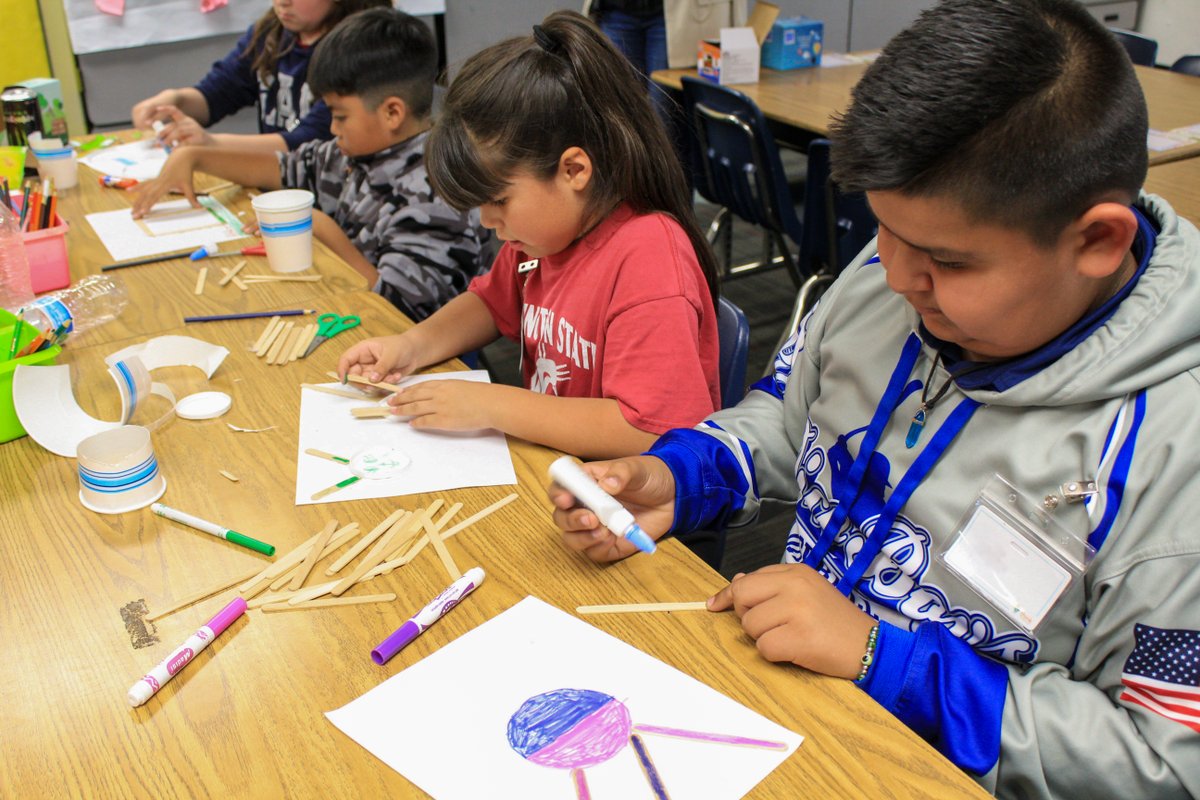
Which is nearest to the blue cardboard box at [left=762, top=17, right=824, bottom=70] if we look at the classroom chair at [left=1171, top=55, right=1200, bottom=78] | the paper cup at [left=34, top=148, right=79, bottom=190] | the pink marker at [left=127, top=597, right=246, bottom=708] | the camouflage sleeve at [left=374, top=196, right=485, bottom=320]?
the classroom chair at [left=1171, top=55, right=1200, bottom=78]

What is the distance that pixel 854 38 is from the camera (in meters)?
5.48

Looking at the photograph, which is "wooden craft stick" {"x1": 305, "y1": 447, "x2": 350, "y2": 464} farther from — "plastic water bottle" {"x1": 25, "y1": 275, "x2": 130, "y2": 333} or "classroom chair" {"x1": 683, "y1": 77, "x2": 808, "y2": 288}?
"classroom chair" {"x1": 683, "y1": 77, "x2": 808, "y2": 288}

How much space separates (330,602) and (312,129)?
1.85m

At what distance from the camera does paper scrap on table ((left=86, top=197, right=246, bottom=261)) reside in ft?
6.36

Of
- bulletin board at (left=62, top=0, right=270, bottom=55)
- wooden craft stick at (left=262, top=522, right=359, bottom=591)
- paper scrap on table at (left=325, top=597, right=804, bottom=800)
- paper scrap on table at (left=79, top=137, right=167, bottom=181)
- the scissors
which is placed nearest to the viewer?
paper scrap on table at (left=325, top=597, right=804, bottom=800)

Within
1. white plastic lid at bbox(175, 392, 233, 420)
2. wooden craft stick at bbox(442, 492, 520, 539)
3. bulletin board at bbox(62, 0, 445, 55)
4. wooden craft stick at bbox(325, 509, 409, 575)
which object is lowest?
wooden craft stick at bbox(442, 492, 520, 539)

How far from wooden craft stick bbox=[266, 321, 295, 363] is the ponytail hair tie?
608 millimetres

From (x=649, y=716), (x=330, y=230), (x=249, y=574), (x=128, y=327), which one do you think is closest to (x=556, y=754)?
(x=649, y=716)

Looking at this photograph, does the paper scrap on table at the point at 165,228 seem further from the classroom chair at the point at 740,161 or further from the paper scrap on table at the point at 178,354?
the classroom chair at the point at 740,161

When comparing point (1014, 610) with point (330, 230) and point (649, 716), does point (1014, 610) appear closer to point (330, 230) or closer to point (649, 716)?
point (649, 716)

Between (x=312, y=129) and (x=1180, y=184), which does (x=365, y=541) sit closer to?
(x=312, y=129)

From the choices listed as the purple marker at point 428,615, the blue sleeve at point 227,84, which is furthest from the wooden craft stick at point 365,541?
the blue sleeve at point 227,84

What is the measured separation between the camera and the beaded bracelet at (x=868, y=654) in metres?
0.83

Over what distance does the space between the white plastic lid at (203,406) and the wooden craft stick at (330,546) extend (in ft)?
1.21
